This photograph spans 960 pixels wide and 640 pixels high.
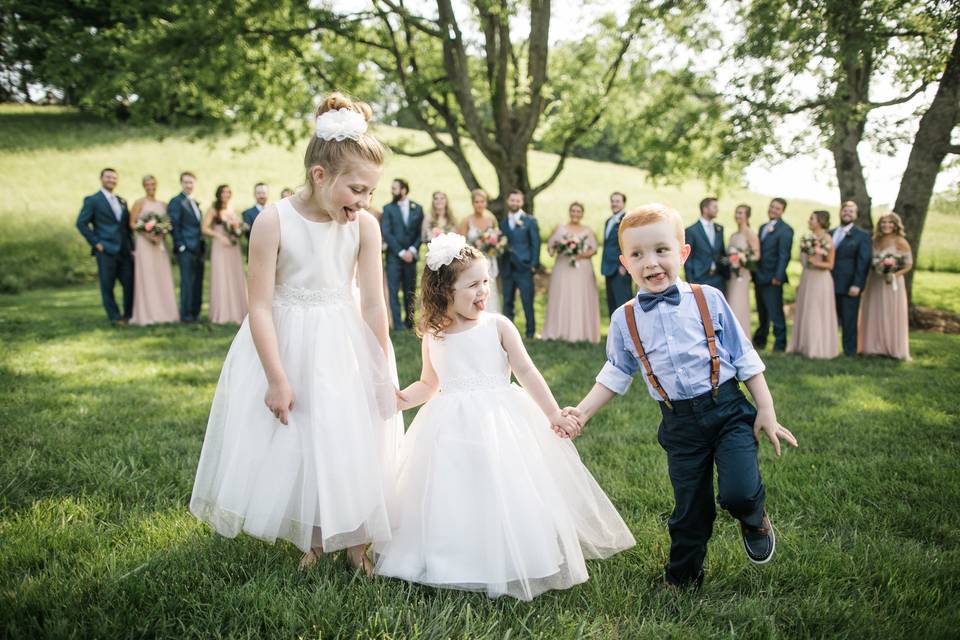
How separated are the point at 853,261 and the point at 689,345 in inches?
387

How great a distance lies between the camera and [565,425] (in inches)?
133

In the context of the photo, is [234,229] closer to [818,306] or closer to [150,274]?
[150,274]

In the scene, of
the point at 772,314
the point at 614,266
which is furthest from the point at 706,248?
the point at 772,314

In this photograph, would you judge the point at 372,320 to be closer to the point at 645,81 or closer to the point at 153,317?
the point at 153,317

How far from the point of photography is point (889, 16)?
11.2 metres

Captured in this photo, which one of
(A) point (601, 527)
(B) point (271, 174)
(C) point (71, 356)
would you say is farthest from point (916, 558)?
(B) point (271, 174)

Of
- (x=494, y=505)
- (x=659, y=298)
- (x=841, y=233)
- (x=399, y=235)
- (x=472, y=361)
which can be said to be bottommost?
(x=494, y=505)

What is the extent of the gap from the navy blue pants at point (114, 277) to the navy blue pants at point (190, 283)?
90cm

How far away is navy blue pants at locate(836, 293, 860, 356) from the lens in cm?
1138

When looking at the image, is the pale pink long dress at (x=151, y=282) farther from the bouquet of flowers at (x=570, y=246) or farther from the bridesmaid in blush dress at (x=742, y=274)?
the bridesmaid in blush dress at (x=742, y=274)

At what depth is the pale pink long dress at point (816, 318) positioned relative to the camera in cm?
1122

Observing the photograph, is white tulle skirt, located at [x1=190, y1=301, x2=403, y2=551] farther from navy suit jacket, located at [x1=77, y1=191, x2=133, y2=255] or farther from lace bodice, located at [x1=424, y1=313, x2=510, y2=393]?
navy suit jacket, located at [x1=77, y1=191, x2=133, y2=255]

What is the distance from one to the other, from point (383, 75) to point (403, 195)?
6884mm

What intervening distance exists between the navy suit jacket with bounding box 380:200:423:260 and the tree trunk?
9.68 m
